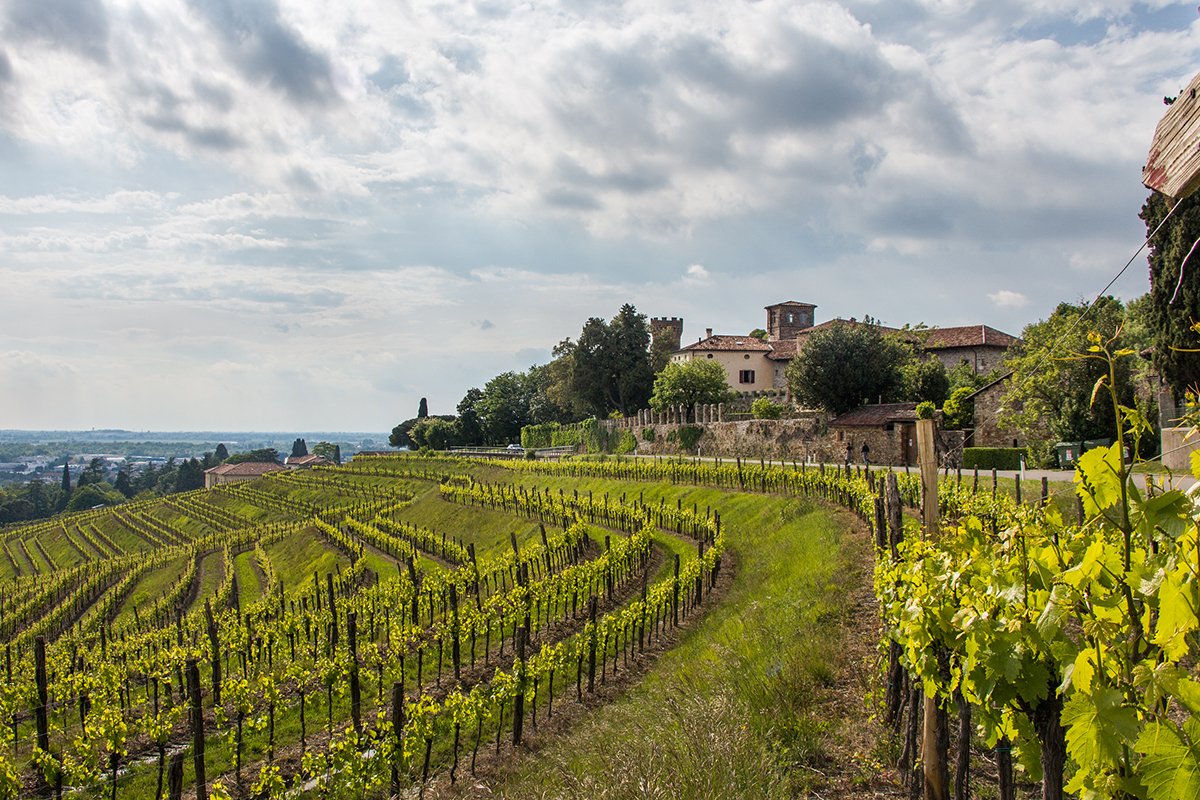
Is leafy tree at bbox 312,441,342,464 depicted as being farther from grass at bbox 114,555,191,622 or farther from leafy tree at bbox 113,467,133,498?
grass at bbox 114,555,191,622

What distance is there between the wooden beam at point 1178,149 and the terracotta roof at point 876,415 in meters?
32.7

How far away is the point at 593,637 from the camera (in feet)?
38.7

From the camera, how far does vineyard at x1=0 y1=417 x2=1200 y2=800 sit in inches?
85.9

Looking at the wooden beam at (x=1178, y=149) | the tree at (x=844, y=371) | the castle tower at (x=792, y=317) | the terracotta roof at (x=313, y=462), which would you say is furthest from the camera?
the terracotta roof at (x=313, y=462)

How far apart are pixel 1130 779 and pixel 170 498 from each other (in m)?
93.3

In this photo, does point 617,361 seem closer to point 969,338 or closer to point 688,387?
point 688,387

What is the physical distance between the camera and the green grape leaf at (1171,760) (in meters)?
1.69

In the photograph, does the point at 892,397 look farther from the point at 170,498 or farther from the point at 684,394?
the point at 170,498

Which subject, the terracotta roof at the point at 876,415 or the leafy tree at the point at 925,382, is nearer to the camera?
the terracotta roof at the point at 876,415

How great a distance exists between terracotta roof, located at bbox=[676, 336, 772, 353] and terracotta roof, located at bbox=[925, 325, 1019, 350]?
532 inches

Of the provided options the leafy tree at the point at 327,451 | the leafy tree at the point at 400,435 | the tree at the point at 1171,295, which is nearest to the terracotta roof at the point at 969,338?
the tree at the point at 1171,295

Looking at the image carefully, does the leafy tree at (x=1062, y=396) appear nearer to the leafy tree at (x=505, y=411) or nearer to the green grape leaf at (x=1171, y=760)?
the green grape leaf at (x=1171, y=760)

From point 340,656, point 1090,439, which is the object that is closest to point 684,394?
point 1090,439

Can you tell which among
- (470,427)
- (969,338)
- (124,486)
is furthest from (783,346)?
(124,486)
